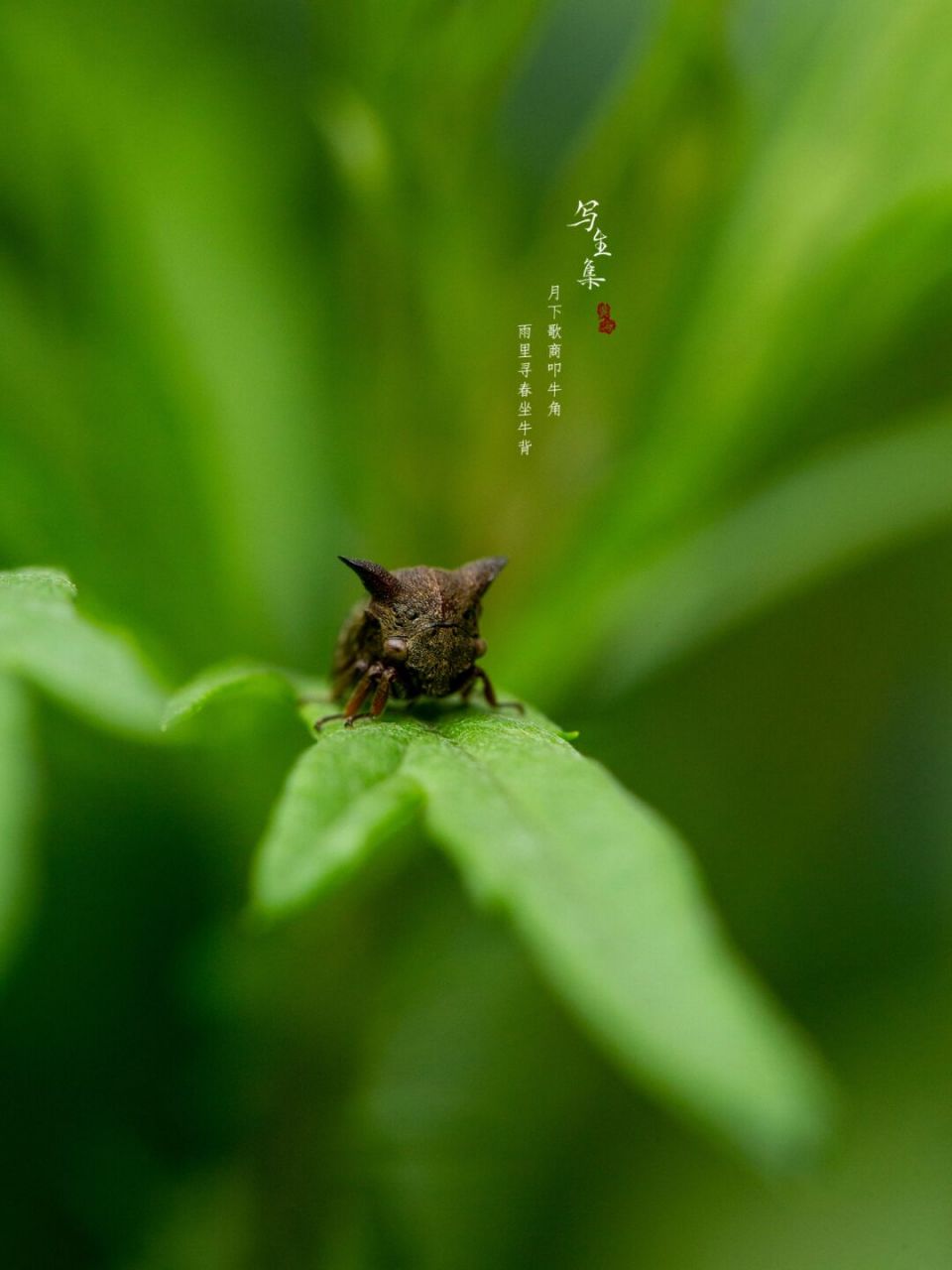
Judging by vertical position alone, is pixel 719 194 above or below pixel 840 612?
above

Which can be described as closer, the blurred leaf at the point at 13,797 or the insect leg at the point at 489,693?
the blurred leaf at the point at 13,797

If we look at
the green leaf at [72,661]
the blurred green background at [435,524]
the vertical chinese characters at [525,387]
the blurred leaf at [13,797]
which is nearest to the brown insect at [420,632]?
the blurred green background at [435,524]

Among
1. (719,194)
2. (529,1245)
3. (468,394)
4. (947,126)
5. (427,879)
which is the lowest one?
(529,1245)

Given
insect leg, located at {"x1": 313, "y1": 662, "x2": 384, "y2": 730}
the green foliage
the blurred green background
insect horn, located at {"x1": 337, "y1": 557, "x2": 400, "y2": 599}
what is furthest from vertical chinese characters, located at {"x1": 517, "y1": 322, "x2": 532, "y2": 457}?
the green foliage

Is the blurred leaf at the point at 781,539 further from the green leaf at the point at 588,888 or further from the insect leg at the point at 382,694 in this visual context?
the green leaf at the point at 588,888

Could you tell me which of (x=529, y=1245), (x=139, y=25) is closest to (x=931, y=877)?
(x=529, y=1245)

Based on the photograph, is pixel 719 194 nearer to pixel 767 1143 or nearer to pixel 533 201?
pixel 533 201
